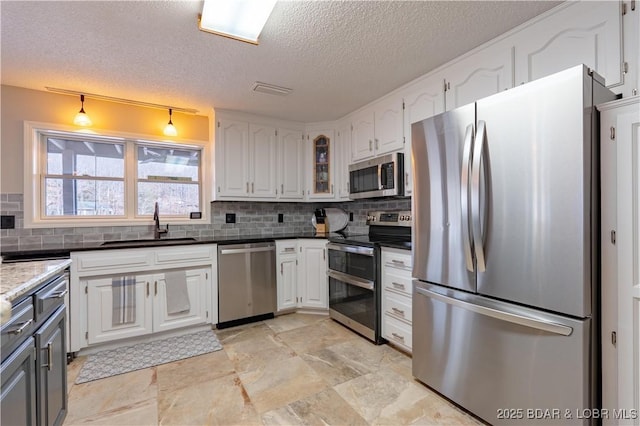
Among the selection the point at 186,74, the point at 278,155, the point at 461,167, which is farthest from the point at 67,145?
the point at 461,167

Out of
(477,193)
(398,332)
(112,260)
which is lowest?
(398,332)

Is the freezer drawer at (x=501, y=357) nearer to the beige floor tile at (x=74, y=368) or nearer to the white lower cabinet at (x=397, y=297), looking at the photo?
the white lower cabinet at (x=397, y=297)

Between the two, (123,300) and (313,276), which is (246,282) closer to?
(313,276)

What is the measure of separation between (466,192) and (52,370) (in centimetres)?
222

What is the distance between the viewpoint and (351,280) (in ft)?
9.36

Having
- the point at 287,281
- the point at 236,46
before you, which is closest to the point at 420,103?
the point at 236,46

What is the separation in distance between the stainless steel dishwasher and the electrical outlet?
1.75m

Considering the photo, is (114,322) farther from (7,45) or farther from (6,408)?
(7,45)

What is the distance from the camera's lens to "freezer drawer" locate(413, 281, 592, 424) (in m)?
1.27

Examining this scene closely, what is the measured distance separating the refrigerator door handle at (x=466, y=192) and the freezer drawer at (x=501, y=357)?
240mm

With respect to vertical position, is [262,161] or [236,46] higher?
[236,46]

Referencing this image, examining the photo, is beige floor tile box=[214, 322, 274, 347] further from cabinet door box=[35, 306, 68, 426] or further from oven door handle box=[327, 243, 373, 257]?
cabinet door box=[35, 306, 68, 426]

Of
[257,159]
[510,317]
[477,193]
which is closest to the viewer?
[510,317]

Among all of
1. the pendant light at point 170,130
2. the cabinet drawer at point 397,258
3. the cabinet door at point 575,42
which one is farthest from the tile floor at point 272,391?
the pendant light at point 170,130
